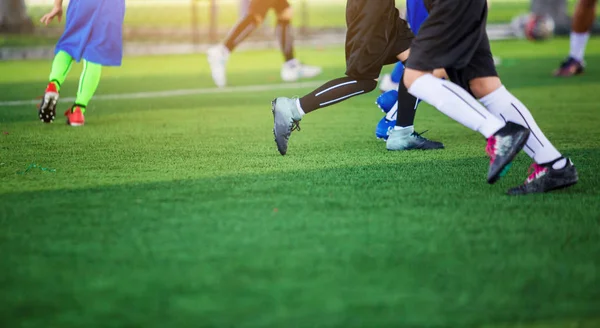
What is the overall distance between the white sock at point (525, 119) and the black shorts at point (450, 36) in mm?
243

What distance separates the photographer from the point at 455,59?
4.30m

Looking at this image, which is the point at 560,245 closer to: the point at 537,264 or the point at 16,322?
the point at 537,264

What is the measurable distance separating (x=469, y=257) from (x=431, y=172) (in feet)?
5.74

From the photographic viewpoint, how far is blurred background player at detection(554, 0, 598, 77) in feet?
36.6

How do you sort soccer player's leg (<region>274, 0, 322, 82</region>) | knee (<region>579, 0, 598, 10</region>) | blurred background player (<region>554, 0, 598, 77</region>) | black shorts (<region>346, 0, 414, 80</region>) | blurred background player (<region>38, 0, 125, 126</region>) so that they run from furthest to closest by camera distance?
knee (<region>579, 0, 598, 10</region>) < blurred background player (<region>554, 0, 598, 77</region>) < soccer player's leg (<region>274, 0, 322, 82</region>) < blurred background player (<region>38, 0, 125, 126</region>) < black shorts (<region>346, 0, 414, 80</region>)

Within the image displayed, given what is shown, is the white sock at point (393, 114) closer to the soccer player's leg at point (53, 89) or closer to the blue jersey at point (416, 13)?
the blue jersey at point (416, 13)

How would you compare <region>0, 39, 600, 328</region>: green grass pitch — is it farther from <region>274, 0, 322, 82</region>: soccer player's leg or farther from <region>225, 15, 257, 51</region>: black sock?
<region>274, 0, 322, 82</region>: soccer player's leg

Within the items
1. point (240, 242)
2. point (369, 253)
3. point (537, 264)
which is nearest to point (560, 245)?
point (537, 264)

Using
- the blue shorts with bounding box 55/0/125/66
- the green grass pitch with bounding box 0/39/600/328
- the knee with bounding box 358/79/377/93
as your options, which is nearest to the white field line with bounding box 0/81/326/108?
the blue shorts with bounding box 55/0/125/66

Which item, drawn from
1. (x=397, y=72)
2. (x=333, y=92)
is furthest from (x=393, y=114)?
(x=397, y=72)

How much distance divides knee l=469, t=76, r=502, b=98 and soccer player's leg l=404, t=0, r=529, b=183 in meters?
0.14

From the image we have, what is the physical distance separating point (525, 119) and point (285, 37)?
695 centimetres

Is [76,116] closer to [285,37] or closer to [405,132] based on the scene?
[405,132]

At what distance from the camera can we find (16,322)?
2.66 meters
